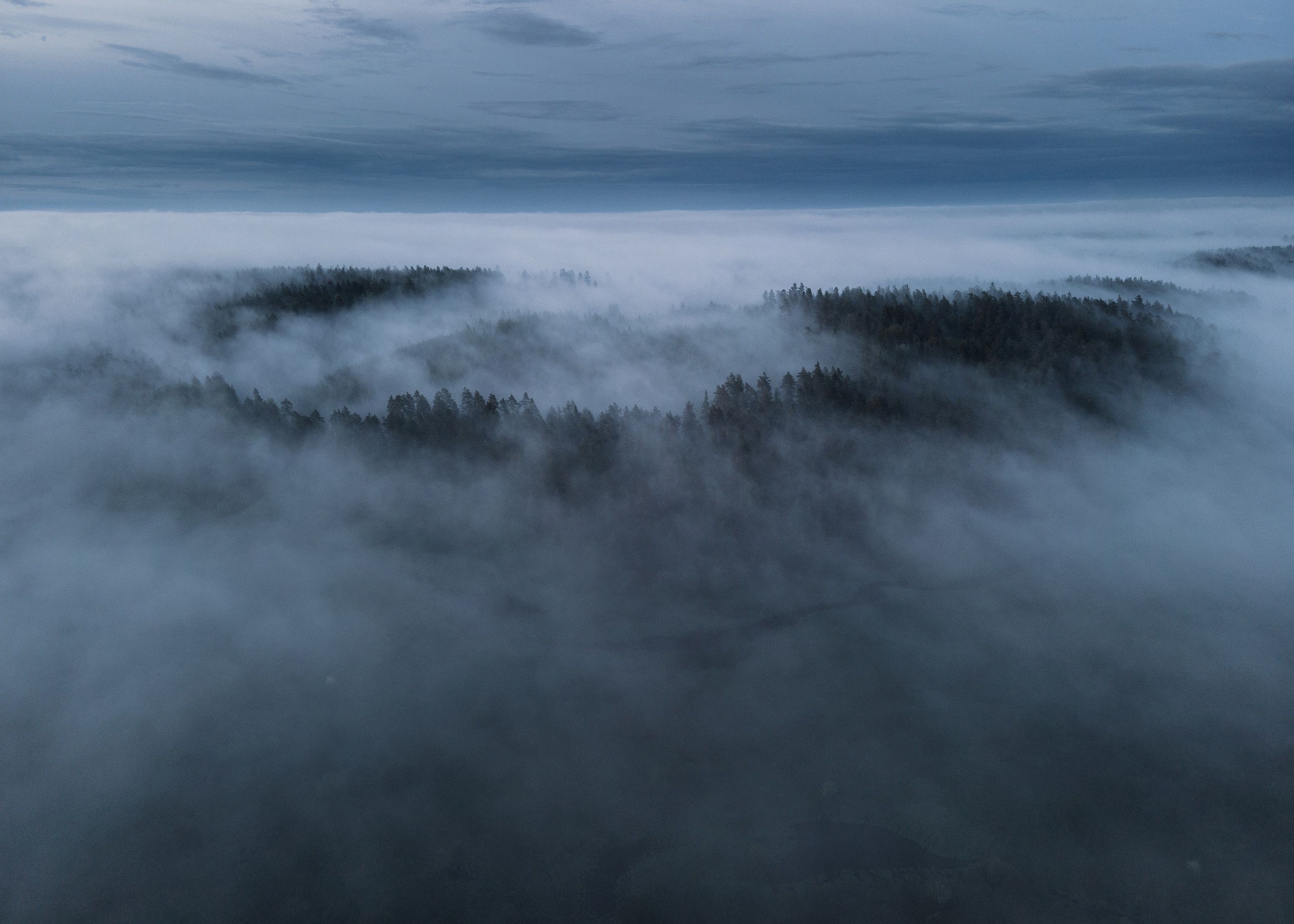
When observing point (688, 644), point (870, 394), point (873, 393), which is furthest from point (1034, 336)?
point (688, 644)

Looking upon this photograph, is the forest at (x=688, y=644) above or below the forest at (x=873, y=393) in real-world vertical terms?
below

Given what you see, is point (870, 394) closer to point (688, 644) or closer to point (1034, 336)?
point (1034, 336)

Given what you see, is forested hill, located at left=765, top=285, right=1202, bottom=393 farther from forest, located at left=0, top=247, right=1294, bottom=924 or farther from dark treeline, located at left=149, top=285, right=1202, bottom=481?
forest, located at left=0, top=247, right=1294, bottom=924

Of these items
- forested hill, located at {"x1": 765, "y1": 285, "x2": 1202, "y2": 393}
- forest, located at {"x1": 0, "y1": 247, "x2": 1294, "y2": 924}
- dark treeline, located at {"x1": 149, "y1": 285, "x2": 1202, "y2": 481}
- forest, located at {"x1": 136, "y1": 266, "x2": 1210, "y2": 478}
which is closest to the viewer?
forest, located at {"x1": 0, "y1": 247, "x2": 1294, "y2": 924}

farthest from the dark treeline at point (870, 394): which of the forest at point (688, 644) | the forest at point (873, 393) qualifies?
the forest at point (688, 644)

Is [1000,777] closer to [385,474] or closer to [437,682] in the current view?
[437,682]

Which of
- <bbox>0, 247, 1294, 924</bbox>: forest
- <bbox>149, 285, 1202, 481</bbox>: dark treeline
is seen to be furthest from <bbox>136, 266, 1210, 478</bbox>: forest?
<bbox>0, 247, 1294, 924</bbox>: forest

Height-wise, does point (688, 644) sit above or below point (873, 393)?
below

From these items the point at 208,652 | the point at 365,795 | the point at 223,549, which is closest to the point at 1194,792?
the point at 365,795

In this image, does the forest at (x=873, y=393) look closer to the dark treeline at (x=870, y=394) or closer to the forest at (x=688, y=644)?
the dark treeline at (x=870, y=394)

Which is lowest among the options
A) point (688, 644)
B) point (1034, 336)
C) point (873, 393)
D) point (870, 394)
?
point (688, 644)

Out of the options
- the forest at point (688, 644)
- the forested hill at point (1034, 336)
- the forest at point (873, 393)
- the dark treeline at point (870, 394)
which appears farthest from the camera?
the forested hill at point (1034, 336)
